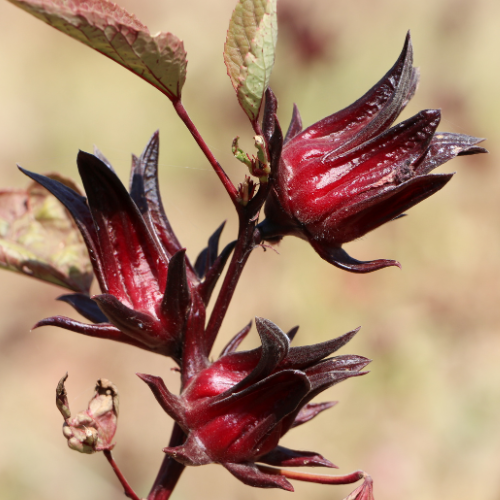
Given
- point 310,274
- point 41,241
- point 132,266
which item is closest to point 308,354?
point 132,266

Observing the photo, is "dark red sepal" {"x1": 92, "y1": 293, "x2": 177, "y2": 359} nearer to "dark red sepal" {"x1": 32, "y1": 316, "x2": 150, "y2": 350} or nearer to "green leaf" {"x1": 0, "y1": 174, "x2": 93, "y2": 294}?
"dark red sepal" {"x1": 32, "y1": 316, "x2": 150, "y2": 350}

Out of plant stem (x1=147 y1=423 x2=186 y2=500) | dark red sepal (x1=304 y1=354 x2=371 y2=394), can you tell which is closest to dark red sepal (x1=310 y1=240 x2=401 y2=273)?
dark red sepal (x1=304 y1=354 x2=371 y2=394)

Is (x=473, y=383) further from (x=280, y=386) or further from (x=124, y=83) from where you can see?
(x=124, y=83)

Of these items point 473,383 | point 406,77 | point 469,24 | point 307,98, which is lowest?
point 473,383

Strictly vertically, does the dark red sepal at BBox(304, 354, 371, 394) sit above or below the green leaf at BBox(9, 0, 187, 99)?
below

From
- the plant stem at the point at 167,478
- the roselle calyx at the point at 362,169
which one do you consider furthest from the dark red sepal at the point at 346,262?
the plant stem at the point at 167,478

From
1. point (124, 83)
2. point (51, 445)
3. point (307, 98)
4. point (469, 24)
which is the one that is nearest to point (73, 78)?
point (124, 83)
